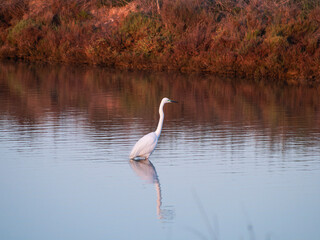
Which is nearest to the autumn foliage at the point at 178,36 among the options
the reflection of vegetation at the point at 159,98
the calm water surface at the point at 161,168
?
the reflection of vegetation at the point at 159,98

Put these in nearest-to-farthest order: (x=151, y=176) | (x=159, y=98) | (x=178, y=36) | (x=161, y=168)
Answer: (x=151, y=176) < (x=161, y=168) < (x=159, y=98) < (x=178, y=36)

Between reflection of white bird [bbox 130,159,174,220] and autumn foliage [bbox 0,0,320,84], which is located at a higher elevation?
autumn foliage [bbox 0,0,320,84]

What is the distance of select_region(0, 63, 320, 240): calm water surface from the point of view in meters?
7.26

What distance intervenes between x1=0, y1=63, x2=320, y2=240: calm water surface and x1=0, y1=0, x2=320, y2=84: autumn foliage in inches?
215

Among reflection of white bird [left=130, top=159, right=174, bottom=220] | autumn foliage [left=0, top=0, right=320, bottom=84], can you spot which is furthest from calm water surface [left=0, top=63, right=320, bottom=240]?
autumn foliage [left=0, top=0, right=320, bottom=84]

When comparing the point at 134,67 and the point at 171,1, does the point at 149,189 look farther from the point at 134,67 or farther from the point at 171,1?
the point at 171,1

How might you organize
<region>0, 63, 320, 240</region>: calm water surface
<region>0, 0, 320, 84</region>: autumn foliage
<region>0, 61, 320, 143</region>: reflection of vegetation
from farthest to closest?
Result: <region>0, 0, 320, 84</region>: autumn foliage, <region>0, 61, 320, 143</region>: reflection of vegetation, <region>0, 63, 320, 240</region>: calm water surface

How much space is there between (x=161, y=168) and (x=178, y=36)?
18.6m

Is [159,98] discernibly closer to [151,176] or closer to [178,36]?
[151,176]

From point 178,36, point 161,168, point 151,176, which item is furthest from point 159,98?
point 178,36

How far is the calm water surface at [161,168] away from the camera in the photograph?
23.8 feet

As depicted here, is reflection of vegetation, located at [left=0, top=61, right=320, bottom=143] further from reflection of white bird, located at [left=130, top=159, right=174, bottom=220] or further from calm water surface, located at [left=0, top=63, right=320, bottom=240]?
reflection of white bird, located at [left=130, top=159, right=174, bottom=220]

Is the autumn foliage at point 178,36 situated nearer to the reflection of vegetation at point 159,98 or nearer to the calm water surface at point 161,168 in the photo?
the reflection of vegetation at point 159,98

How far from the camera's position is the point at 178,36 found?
91.8 feet
